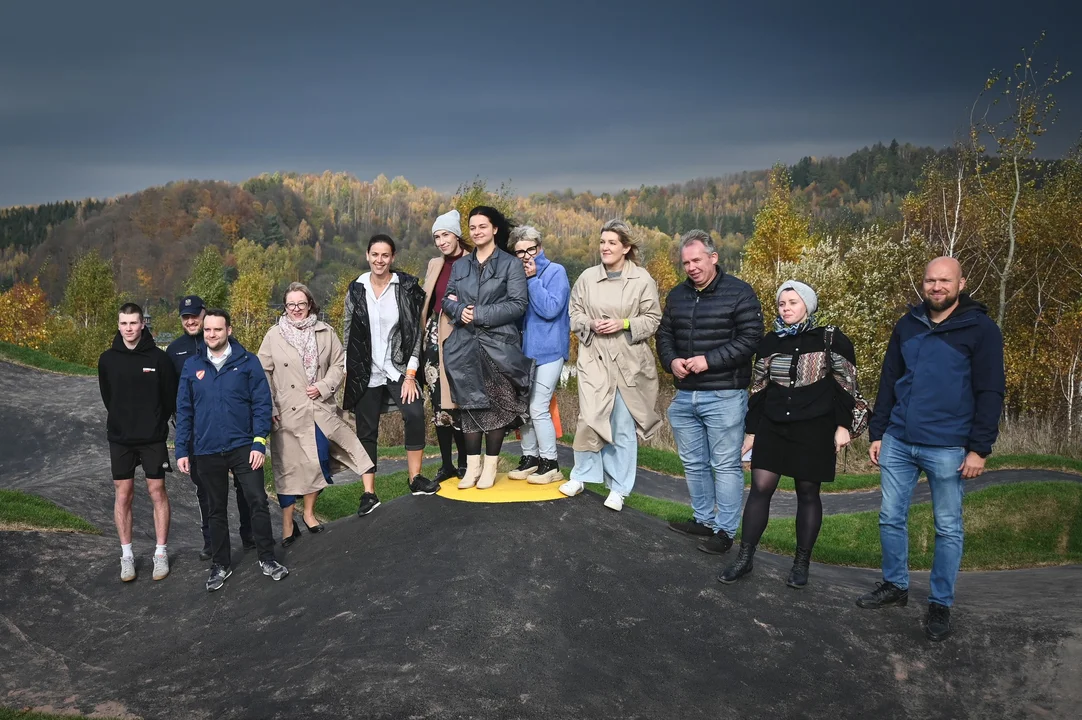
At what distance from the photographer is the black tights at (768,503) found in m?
6.69

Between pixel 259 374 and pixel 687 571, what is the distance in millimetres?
4127

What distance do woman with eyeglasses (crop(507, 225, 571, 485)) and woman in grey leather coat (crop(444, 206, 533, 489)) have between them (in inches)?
3.8

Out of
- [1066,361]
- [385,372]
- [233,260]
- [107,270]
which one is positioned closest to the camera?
[385,372]

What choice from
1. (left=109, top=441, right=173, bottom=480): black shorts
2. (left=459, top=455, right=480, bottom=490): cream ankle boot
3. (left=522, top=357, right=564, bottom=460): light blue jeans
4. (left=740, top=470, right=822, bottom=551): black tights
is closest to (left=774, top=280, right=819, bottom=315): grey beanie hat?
(left=740, top=470, right=822, bottom=551): black tights

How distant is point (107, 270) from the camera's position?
5575 cm

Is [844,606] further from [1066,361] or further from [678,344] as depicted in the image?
[1066,361]

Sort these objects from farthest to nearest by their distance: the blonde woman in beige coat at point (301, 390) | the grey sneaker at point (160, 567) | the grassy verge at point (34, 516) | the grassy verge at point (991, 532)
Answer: the grassy verge at point (991, 532) < the grassy verge at point (34, 516) < the grey sneaker at point (160, 567) < the blonde woman in beige coat at point (301, 390)

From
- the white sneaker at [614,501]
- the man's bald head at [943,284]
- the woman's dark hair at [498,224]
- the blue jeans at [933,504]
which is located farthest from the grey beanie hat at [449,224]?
the blue jeans at [933,504]

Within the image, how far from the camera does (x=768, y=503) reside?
6793 millimetres

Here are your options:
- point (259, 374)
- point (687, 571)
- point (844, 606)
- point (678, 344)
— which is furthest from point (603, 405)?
point (259, 374)

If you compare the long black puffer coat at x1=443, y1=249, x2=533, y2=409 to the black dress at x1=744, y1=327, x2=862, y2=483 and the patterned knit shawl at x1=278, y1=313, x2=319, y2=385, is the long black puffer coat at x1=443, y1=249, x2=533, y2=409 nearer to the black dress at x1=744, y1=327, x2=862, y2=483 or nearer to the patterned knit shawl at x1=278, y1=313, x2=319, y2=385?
the patterned knit shawl at x1=278, y1=313, x2=319, y2=385

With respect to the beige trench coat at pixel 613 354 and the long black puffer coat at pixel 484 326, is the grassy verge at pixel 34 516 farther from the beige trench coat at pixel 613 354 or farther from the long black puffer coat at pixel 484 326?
the beige trench coat at pixel 613 354

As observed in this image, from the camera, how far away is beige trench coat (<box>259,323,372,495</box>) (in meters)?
8.17

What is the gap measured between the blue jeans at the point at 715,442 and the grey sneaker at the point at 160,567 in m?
5.13
